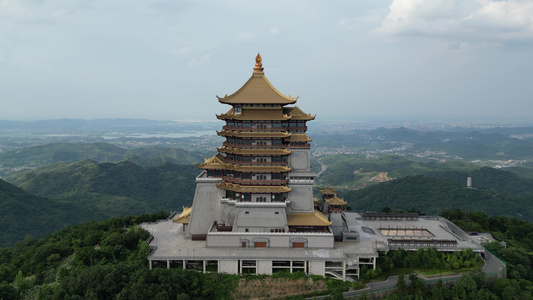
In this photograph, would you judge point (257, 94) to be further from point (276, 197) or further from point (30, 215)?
point (30, 215)

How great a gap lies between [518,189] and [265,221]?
79.9 meters

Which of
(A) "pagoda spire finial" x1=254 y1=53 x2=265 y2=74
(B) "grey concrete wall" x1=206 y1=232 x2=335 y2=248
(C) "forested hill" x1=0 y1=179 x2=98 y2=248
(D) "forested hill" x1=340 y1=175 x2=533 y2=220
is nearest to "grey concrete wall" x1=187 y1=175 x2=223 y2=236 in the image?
(B) "grey concrete wall" x1=206 y1=232 x2=335 y2=248

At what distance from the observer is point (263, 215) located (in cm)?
2702

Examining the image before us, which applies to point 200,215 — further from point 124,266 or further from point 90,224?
point 90,224

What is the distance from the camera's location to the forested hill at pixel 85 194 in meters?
56.2

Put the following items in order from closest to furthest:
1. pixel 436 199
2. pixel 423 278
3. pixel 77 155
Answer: pixel 423 278, pixel 436 199, pixel 77 155

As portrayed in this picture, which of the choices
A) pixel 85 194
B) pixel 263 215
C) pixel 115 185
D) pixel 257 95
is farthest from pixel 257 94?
pixel 115 185

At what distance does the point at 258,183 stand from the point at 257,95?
7275mm

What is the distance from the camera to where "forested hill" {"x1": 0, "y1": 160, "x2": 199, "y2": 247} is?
56156mm

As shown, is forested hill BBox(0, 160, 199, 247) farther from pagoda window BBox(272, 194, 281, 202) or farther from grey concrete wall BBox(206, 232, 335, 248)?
pagoda window BBox(272, 194, 281, 202)

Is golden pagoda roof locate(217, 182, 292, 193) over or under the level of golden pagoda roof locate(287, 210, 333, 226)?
over

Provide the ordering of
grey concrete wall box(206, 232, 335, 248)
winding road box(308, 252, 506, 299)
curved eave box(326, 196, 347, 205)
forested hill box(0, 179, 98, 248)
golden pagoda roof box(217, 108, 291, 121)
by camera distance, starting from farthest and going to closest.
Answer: forested hill box(0, 179, 98, 248)
curved eave box(326, 196, 347, 205)
golden pagoda roof box(217, 108, 291, 121)
grey concrete wall box(206, 232, 335, 248)
winding road box(308, 252, 506, 299)

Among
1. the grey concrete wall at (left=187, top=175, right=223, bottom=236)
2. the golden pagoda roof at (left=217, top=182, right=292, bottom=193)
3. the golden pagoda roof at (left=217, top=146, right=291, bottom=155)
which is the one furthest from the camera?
the grey concrete wall at (left=187, top=175, right=223, bottom=236)

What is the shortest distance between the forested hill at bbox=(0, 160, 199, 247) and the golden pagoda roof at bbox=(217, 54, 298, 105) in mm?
45625
